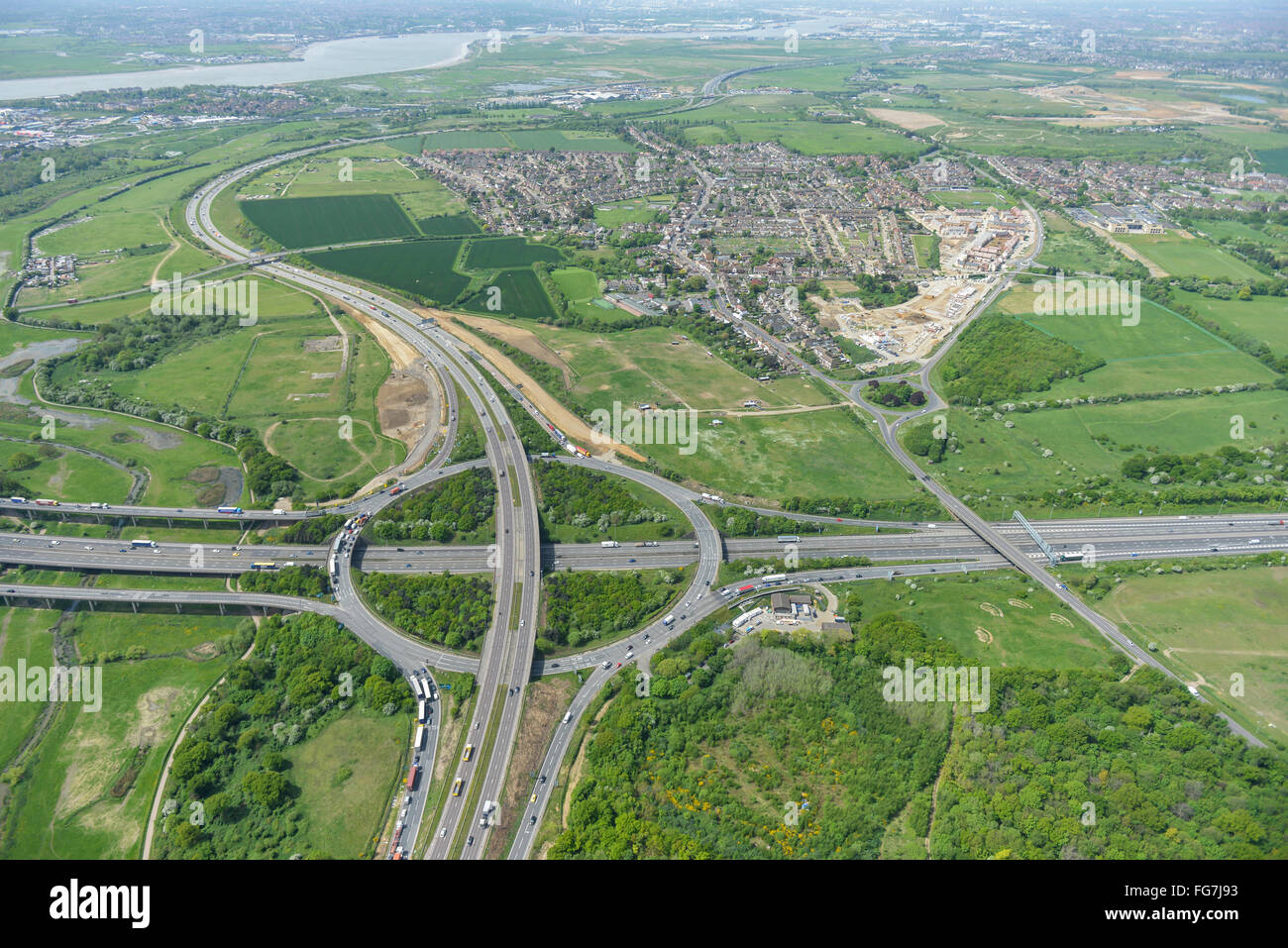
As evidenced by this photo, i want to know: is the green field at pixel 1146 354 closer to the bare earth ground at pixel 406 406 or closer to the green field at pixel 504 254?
the bare earth ground at pixel 406 406

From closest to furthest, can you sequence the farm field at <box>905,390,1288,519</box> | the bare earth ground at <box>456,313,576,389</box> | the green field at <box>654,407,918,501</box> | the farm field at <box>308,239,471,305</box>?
the green field at <box>654,407,918,501</box>, the farm field at <box>905,390,1288,519</box>, the bare earth ground at <box>456,313,576,389</box>, the farm field at <box>308,239,471,305</box>

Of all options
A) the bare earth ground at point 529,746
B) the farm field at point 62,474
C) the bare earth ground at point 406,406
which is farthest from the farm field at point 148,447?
the bare earth ground at point 529,746

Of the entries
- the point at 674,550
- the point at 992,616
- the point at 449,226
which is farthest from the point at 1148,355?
the point at 449,226

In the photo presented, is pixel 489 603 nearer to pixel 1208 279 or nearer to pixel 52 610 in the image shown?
pixel 52 610

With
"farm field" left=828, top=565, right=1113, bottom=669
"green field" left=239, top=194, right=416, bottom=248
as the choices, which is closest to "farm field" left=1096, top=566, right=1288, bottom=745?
"farm field" left=828, top=565, right=1113, bottom=669

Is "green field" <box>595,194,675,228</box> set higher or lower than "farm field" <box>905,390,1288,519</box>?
higher

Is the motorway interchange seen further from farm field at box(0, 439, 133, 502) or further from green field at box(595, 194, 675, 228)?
green field at box(595, 194, 675, 228)
